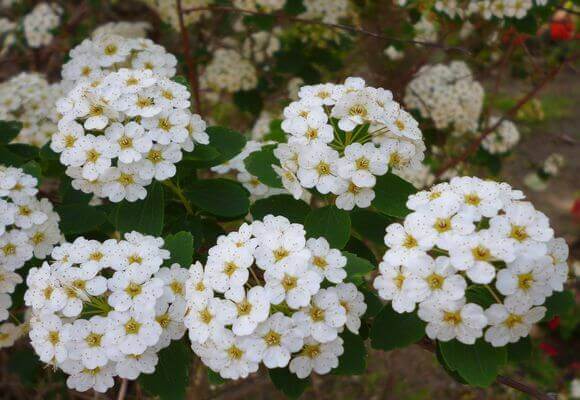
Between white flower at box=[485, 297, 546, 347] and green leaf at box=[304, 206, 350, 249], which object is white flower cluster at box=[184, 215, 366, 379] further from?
white flower at box=[485, 297, 546, 347]

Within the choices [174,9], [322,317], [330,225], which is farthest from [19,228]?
[174,9]

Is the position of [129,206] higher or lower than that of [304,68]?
higher

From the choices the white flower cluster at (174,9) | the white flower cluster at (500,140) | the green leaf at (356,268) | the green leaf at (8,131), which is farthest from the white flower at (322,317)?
the white flower cluster at (500,140)

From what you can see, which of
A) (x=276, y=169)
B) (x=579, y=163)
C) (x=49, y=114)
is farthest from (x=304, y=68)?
(x=579, y=163)

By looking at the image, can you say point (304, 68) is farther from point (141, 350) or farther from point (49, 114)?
point (141, 350)

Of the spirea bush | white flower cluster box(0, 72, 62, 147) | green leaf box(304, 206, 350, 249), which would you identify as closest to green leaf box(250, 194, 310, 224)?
the spirea bush

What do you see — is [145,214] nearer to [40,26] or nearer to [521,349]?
[521,349]

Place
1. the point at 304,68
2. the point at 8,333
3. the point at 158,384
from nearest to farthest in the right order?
the point at 158,384, the point at 8,333, the point at 304,68
